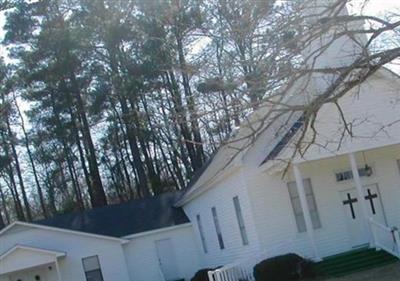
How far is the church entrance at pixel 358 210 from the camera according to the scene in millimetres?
22688

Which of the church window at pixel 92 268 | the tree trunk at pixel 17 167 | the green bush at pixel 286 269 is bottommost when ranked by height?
the green bush at pixel 286 269

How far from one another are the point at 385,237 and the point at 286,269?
333 cm

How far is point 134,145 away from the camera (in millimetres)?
42344

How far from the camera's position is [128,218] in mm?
32188

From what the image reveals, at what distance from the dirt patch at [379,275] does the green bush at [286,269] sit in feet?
3.26

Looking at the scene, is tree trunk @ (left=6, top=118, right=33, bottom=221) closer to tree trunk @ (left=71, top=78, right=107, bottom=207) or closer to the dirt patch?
tree trunk @ (left=71, top=78, right=107, bottom=207)

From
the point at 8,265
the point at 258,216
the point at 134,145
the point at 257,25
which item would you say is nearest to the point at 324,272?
the point at 258,216

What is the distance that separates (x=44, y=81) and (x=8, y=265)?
1780cm

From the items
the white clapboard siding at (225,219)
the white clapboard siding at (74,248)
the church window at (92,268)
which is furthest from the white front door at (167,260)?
the church window at (92,268)

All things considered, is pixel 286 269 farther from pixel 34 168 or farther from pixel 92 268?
pixel 34 168

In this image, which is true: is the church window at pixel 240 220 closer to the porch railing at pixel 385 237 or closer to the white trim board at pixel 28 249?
the porch railing at pixel 385 237

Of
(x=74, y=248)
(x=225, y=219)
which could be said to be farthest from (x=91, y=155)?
(x=225, y=219)

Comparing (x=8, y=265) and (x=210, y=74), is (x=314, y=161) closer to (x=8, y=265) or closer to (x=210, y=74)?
(x=210, y=74)

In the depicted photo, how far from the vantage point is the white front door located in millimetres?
30203
